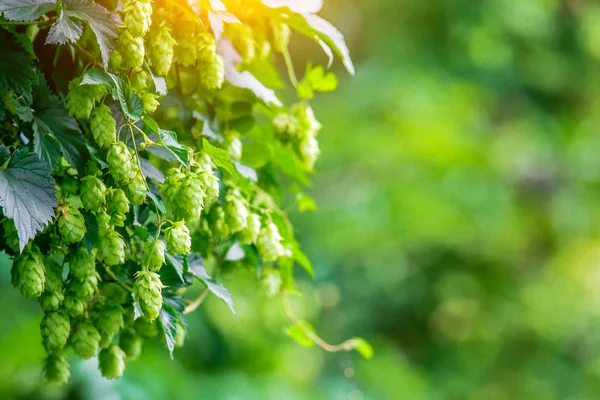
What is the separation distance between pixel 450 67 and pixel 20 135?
2.79 m

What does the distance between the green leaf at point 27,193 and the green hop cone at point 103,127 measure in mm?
46

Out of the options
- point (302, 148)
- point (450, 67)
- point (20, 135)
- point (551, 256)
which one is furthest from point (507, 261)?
point (20, 135)

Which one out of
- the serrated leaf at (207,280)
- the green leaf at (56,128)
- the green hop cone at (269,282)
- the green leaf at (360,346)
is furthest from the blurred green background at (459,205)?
the green leaf at (56,128)

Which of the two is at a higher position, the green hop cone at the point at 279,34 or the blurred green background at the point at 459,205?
the green hop cone at the point at 279,34

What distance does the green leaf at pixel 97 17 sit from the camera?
1.82 feet

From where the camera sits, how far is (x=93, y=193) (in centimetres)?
56

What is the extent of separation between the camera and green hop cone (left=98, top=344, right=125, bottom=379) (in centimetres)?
71

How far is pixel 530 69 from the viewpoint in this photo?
3297 mm

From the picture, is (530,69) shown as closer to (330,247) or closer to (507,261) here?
(507,261)

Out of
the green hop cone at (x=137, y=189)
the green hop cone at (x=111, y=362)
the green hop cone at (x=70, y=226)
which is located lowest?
the green hop cone at (x=111, y=362)

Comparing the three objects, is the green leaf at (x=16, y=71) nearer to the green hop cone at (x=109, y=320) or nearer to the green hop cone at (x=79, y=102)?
the green hop cone at (x=79, y=102)

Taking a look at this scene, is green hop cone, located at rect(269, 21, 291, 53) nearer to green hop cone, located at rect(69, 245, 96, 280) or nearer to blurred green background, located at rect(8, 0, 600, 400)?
green hop cone, located at rect(69, 245, 96, 280)

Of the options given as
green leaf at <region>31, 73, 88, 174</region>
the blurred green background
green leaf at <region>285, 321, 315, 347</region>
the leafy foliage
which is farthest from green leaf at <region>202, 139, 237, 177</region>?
the blurred green background

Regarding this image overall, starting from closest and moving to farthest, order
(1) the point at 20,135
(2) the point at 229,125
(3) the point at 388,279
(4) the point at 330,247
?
(1) the point at 20,135 < (2) the point at 229,125 < (4) the point at 330,247 < (3) the point at 388,279
